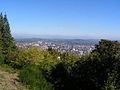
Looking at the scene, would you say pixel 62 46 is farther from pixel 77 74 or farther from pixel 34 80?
pixel 34 80

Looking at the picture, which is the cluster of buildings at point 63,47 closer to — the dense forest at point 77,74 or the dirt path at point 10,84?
the dense forest at point 77,74

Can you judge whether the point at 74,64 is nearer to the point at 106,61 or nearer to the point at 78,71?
the point at 78,71

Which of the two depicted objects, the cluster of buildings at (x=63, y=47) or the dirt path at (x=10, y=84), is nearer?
the dirt path at (x=10, y=84)

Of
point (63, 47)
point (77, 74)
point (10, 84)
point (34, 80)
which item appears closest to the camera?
point (10, 84)

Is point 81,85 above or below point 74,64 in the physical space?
below

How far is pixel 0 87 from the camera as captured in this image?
12.1m

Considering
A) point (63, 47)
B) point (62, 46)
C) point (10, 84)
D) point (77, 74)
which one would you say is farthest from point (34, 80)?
point (62, 46)

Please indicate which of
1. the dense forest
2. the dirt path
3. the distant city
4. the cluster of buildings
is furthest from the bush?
the cluster of buildings

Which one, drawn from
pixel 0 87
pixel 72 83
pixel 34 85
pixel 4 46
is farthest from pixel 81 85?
pixel 4 46

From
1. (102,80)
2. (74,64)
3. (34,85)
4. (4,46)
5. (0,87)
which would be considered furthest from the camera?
(4,46)

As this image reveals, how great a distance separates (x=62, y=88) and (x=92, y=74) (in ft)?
6.49

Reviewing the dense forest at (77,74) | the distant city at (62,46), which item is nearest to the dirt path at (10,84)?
the dense forest at (77,74)

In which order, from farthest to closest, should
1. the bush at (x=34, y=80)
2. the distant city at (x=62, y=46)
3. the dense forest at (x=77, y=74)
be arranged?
1. the distant city at (x=62, y=46)
2. the dense forest at (x=77, y=74)
3. the bush at (x=34, y=80)

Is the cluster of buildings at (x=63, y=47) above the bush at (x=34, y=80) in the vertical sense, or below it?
below
